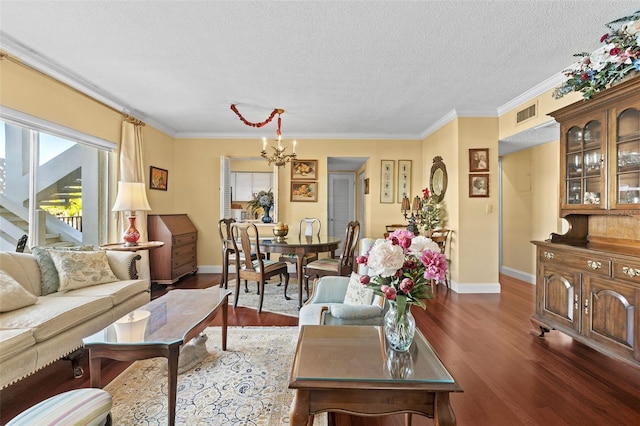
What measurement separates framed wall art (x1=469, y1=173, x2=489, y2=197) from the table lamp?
14.2ft

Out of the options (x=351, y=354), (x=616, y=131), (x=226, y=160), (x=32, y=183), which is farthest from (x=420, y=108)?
(x=32, y=183)

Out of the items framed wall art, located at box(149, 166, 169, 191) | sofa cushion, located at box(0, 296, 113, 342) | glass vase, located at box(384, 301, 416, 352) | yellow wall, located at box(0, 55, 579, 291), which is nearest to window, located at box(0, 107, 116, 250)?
yellow wall, located at box(0, 55, 579, 291)

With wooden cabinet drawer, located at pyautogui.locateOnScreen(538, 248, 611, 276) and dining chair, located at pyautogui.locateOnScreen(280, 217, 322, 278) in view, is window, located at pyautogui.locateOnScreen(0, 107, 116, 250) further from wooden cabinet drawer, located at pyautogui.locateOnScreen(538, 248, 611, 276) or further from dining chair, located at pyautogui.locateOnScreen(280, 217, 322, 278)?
wooden cabinet drawer, located at pyautogui.locateOnScreen(538, 248, 611, 276)

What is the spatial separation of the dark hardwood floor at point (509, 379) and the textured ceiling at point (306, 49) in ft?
8.40

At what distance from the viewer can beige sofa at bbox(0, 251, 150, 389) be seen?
176 centimetres

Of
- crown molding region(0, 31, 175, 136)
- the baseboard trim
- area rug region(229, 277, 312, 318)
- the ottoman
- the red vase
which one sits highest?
crown molding region(0, 31, 175, 136)

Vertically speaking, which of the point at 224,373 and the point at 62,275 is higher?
the point at 62,275

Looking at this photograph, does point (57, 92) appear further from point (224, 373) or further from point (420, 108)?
point (420, 108)

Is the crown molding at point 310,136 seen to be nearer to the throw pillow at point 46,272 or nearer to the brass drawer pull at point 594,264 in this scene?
the throw pillow at point 46,272

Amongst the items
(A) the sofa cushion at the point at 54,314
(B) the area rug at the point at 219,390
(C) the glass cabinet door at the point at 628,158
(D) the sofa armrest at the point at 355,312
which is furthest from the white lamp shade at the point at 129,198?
(C) the glass cabinet door at the point at 628,158

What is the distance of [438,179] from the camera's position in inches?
197

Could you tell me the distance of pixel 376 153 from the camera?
5.63m

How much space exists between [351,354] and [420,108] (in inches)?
146

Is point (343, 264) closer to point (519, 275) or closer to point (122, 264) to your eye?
point (122, 264)
